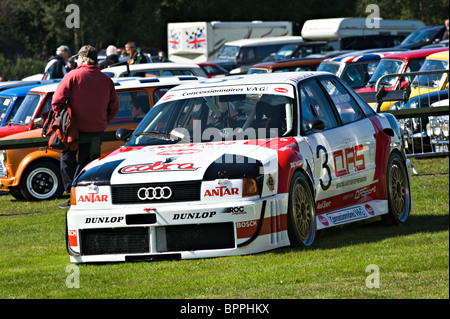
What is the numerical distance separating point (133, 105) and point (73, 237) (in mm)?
6912

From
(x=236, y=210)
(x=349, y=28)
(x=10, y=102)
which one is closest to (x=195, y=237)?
(x=236, y=210)

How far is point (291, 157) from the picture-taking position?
838 centimetres

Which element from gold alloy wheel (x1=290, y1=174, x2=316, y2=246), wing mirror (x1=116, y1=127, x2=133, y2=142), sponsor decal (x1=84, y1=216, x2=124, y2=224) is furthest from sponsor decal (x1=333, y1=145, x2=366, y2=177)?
sponsor decal (x1=84, y1=216, x2=124, y2=224)

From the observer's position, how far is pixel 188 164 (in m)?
8.16

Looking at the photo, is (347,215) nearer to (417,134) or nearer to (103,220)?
(103,220)

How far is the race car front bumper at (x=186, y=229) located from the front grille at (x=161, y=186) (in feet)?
0.20

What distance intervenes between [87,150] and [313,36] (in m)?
34.3

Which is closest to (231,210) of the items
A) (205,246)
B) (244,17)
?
(205,246)

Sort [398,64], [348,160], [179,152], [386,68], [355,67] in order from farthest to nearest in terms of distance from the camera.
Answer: [355,67], [386,68], [398,64], [348,160], [179,152]

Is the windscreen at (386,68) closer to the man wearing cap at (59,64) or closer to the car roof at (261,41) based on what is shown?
the man wearing cap at (59,64)

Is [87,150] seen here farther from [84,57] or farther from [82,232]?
[82,232]

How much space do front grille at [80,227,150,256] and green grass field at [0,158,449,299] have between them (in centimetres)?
12

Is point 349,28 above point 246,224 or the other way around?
the other way around

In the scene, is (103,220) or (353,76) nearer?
(103,220)
